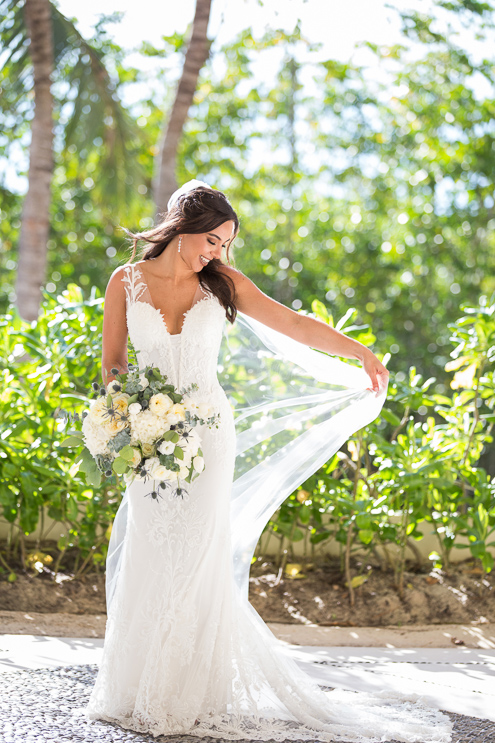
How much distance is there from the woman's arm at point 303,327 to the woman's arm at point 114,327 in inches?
19.1

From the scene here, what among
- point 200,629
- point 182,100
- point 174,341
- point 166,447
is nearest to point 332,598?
point 200,629

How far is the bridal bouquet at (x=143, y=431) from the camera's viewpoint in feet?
8.23

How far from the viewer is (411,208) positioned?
12.8 meters

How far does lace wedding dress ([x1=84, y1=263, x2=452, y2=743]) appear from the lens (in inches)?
104

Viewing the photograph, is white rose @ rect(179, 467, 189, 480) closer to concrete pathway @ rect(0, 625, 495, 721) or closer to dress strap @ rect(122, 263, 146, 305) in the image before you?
dress strap @ rect(122, 263, 146, 305)

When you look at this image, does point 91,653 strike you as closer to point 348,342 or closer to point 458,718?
point 458,718

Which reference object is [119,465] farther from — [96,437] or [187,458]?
[187,458]

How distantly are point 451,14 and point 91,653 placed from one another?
10.3m

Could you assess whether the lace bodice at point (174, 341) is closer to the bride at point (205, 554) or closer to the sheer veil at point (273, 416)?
the bride at point (205, 554)

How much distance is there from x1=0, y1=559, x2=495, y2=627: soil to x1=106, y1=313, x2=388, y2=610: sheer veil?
4.89 ft

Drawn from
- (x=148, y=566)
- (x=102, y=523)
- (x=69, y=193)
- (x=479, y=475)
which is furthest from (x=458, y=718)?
(x=69, y=193)

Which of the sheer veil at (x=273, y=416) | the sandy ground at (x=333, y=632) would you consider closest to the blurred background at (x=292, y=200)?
the sandy ground at (x=333, y=632)

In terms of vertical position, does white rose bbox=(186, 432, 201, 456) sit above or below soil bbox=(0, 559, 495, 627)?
above

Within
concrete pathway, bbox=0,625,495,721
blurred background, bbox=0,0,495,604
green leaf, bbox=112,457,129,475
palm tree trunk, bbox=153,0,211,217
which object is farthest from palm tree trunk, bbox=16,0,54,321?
green leaf, bbox=112,457,129,475
